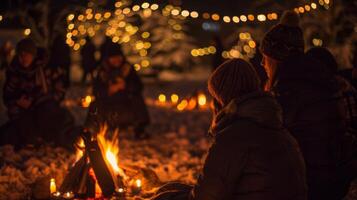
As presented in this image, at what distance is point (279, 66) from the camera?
16.2 ft

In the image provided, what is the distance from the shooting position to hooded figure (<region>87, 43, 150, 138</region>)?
34.3ft

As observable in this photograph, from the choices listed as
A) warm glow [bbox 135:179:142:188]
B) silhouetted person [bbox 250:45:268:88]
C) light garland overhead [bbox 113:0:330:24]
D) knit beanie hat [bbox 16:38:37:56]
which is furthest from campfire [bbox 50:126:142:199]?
knit beanie hat [bbox 16:38:37:56]

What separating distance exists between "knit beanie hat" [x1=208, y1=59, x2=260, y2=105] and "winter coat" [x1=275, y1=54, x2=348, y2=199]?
114 centimetres

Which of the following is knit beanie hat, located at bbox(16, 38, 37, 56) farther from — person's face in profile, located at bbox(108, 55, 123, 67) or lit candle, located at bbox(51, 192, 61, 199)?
lit candle, located at bbox(51, 192, 61, 199)

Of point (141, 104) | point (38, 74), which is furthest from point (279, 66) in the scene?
point (141, 104)

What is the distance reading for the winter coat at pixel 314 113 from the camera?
15.4 feet

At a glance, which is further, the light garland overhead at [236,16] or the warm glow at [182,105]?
the warm glow at [182,105]

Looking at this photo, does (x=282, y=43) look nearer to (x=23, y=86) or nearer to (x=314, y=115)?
(x=314, y=115)

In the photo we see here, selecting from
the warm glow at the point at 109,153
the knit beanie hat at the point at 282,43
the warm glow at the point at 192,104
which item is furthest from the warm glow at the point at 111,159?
the warm glow at the point at 192,104

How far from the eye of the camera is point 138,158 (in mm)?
8906

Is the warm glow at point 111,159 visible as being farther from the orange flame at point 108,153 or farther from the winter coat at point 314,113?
the winter coat at point 314,113

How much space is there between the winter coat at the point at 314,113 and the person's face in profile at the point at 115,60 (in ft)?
19.6

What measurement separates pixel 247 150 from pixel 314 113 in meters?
1.42

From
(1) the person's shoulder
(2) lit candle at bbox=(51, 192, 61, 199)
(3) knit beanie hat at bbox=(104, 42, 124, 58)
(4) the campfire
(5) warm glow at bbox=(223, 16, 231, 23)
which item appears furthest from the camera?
→ (3) knit beanie hat at bbox=(104, 42, 124, 58)
